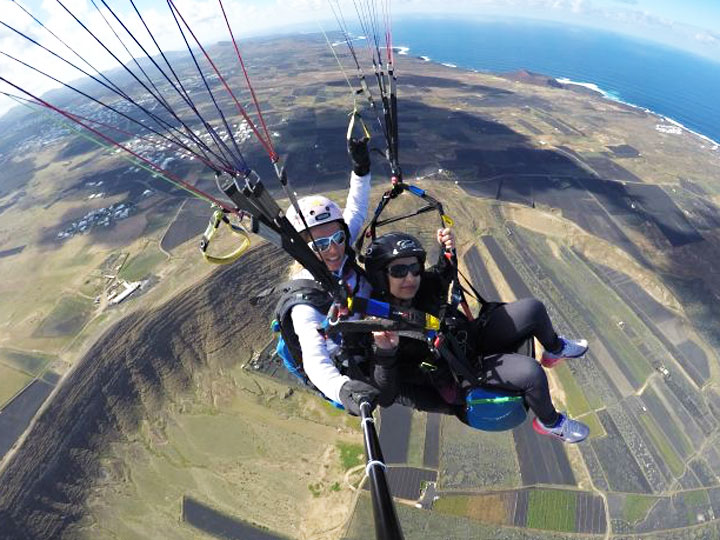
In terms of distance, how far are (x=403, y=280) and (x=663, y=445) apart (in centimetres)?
2489

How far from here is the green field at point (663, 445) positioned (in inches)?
819

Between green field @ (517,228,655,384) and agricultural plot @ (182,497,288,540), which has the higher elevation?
agricultural plot @ (182,497,288,540)

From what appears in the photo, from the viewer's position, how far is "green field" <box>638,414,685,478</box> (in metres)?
20.8

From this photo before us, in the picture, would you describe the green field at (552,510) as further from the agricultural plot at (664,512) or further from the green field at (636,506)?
the green field at (636,506)

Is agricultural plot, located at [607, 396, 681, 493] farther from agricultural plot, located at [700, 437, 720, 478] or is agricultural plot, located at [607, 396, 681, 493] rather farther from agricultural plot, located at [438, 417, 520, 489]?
agricultural plot, located at [438, 417, 520, 489]

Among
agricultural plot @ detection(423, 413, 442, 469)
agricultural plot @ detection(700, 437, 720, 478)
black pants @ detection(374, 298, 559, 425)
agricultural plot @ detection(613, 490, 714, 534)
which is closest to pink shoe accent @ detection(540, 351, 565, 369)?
black pants @ detection(374, 298, 559, 425)

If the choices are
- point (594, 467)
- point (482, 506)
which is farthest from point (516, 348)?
point (594, 467)

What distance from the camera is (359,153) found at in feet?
22.0

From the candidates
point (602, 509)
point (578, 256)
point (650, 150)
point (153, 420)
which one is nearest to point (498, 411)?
point (602, 509)

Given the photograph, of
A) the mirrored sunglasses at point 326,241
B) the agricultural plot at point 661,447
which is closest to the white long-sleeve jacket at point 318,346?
the mirrored sunglasses at point 326,241

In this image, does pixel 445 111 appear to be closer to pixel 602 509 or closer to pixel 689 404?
pixel 689 404

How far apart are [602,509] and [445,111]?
7034 centimetres

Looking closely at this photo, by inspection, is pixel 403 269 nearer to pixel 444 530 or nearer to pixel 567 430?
pixel 567 430

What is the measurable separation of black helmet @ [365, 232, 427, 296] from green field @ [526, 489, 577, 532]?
19679 mm
